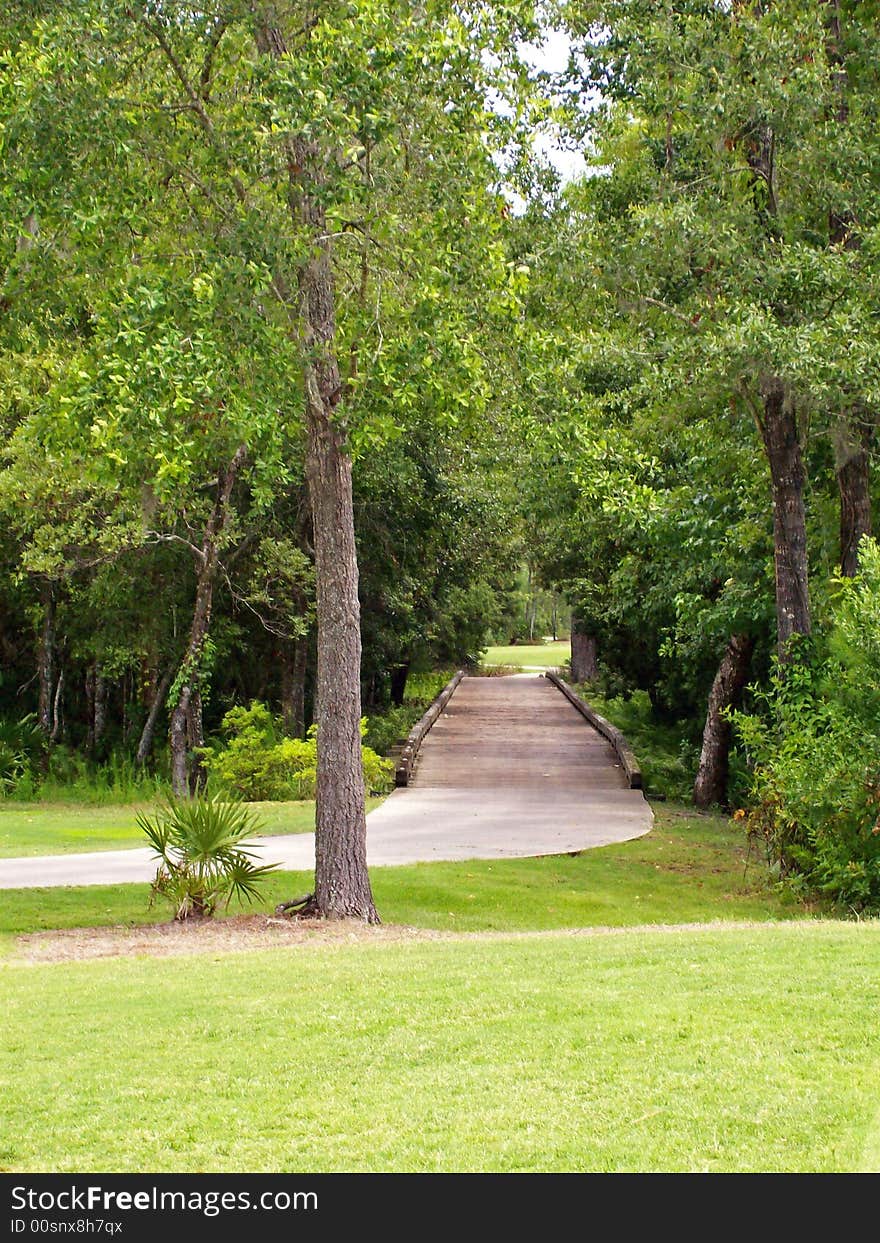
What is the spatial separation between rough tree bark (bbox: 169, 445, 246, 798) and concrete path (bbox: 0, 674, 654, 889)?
3841mm

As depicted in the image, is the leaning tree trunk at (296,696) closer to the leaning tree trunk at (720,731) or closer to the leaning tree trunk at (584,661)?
the leaning tree trunk at (720,731)

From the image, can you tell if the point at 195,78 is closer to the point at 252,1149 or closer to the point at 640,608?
the point at 252,1149

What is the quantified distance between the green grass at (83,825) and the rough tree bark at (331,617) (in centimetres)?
534

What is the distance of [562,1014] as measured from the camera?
772cm

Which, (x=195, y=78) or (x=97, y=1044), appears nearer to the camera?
(x=97, y=1044)

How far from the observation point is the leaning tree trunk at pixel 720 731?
2511cm

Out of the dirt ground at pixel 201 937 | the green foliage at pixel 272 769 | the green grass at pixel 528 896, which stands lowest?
the green grass at pixel 528 896

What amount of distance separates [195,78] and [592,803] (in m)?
13.2

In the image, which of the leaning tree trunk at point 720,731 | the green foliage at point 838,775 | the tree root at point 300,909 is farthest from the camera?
the leaning tree trunk at point 720,731

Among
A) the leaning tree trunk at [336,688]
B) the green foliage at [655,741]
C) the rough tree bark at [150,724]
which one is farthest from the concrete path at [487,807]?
the rough tree bark at [150,724]

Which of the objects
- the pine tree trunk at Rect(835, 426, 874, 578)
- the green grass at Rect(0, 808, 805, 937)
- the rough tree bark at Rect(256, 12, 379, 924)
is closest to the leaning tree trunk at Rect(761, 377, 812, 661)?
the pine tree trunk at Rect(835, 426, 874, 578)

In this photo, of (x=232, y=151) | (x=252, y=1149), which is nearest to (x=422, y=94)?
(x=232, y=151)
